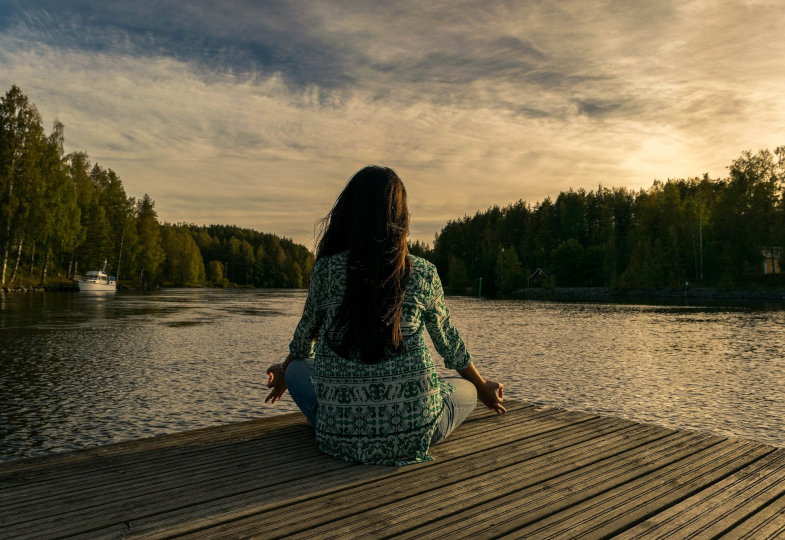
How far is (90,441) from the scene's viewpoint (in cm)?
748

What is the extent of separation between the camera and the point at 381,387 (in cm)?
342

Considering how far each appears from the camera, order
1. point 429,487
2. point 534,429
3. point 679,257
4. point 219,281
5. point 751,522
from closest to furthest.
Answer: point 751,522
point 429,487
point 534,429
point 679,257
point 219,281

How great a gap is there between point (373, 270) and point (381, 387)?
0.72 m

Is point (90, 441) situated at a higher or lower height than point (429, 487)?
lower

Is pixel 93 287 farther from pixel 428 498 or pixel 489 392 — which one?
pixel 428 498

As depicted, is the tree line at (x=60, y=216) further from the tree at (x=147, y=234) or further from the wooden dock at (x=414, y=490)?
the wooden dock at (x=414, y=490)

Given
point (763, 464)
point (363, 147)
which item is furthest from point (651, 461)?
point (363, 147)

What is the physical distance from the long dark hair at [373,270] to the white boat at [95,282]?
214ft

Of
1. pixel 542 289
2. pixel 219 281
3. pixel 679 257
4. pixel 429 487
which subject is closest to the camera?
pixel 429 487

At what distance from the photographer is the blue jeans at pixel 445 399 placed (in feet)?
13.1

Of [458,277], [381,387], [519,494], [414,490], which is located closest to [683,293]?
[458,277]

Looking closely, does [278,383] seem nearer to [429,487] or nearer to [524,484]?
[429,487]

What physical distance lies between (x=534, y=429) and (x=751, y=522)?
6.70ft

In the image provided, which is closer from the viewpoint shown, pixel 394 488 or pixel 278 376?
pixel 394 488
